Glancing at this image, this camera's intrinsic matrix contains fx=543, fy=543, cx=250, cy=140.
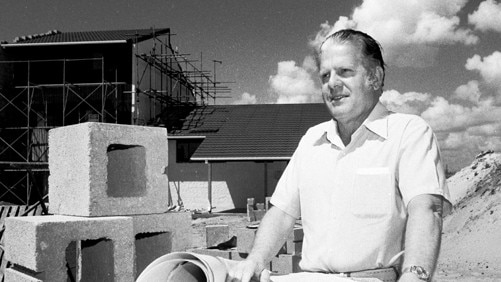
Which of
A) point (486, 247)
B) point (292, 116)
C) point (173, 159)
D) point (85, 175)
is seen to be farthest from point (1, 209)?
point (292, 116)

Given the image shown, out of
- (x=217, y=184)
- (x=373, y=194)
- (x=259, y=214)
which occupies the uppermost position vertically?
(x=373, y=194)

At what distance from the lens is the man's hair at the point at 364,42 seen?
1.88m

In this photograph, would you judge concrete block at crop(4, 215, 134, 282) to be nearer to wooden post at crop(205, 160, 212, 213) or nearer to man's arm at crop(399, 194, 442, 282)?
man's arm at crop(399, 194, 442, 282)

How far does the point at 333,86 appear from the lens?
1.89 m

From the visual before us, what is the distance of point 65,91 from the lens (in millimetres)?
23672

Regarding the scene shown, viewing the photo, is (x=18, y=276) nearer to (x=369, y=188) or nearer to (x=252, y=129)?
(x=369, y=188)

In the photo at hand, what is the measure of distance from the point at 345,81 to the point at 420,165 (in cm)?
39

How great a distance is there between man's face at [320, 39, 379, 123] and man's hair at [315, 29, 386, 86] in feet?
0.06

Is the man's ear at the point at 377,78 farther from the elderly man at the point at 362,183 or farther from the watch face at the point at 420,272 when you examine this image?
the watch face at the point at 420,272

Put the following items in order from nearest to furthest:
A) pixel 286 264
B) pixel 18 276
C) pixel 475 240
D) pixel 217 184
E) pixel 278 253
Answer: pixel 18 276, pixel 286 264, pixel 278 253, pixel 475 240, pixel 217 184

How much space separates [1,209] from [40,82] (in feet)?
62.4

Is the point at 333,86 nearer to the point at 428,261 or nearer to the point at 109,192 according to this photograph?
the point at 428,261

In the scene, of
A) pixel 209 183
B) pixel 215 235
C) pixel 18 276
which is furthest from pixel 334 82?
pixel 209 183

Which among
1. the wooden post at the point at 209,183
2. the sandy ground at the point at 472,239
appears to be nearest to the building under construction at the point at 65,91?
the wooden post at the point at 209,183
